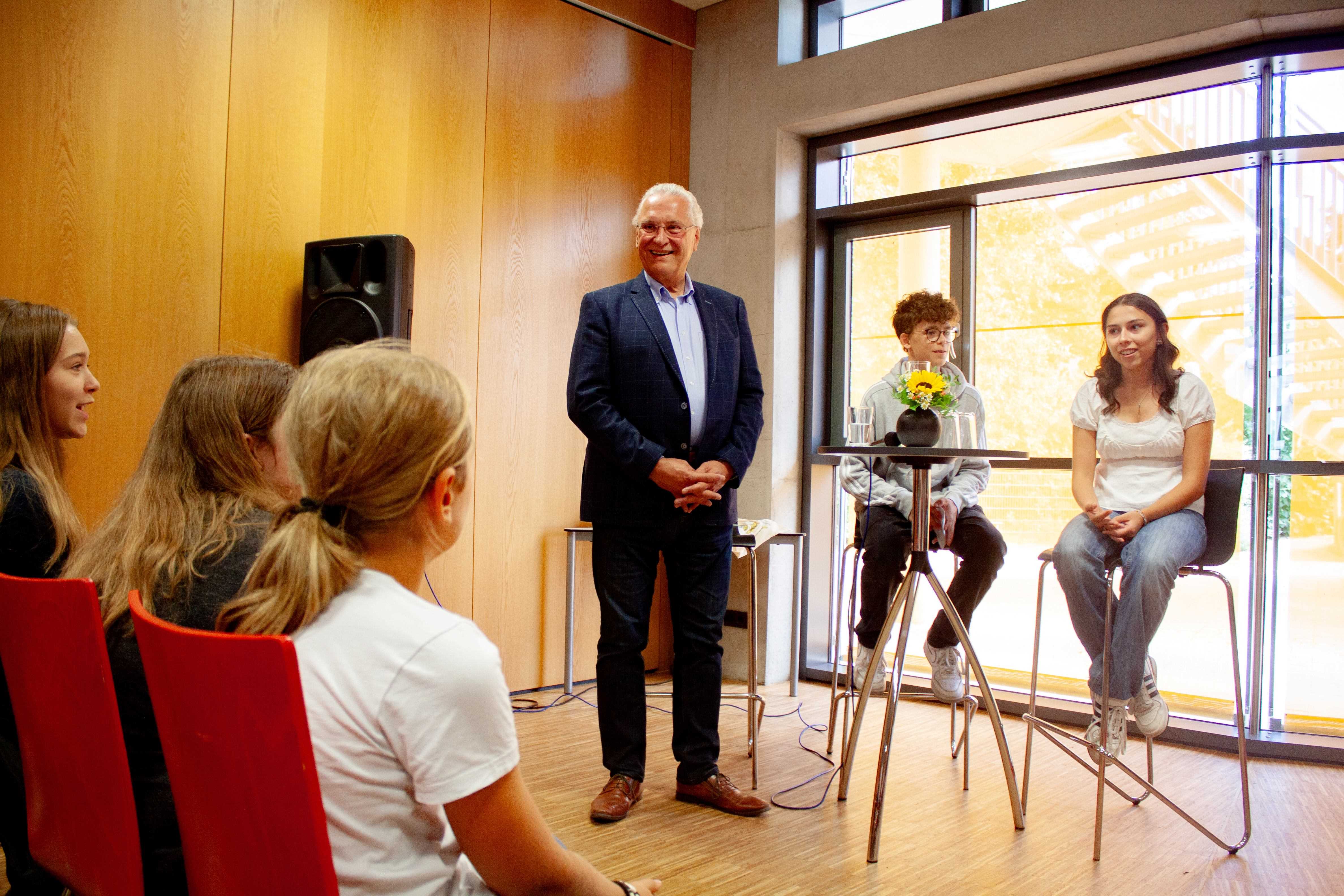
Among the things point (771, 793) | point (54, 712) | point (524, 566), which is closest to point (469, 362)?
point (524, 566)

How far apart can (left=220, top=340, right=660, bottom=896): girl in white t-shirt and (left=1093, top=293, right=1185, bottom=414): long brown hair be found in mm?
2405

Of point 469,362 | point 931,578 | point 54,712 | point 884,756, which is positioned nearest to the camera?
point 54,712

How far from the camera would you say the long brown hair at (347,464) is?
2.99 ft

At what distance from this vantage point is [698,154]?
194 inches

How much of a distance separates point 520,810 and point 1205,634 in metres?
3.61

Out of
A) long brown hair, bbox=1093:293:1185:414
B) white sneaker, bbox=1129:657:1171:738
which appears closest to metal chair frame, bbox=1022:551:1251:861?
white sneaker, bbox=1129:657:1171:738

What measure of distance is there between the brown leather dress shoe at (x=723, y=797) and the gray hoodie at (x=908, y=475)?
3.53ft

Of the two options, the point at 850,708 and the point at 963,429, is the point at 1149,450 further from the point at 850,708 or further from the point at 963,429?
the point at 850,708

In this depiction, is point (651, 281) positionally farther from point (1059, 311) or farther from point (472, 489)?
point (1059, 311)

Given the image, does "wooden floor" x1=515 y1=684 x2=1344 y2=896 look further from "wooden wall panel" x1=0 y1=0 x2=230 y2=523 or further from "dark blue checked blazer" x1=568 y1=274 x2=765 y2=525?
"wooden wall panel" x1=0 y1=0 x2=230 y2=523

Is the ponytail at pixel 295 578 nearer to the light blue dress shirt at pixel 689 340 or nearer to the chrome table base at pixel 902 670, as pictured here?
the chrome table base at pixel 902 670

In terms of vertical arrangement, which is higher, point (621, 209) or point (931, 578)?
point (621, 209)

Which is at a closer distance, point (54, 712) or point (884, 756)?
point (54, 712)

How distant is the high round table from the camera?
2338 millimetres
